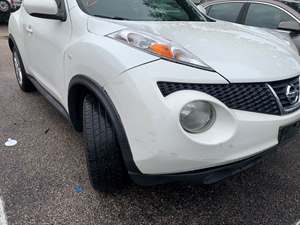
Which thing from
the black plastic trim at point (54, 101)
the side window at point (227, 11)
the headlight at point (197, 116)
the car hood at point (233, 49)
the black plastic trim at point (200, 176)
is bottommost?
the black plastic trim at point (54, 101)

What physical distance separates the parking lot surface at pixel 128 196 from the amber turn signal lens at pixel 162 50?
108cm

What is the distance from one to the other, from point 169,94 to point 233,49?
0.71 m

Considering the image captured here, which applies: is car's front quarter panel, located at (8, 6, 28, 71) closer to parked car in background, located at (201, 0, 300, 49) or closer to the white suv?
the white suv

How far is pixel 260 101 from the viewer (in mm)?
1875

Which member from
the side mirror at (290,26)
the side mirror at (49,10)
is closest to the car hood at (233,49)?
the side mirror at (49,10)

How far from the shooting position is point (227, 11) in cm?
495

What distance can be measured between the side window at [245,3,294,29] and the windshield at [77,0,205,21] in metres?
1.78

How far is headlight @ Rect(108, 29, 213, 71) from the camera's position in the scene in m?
1.87

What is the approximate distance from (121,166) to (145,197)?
420 millimetres

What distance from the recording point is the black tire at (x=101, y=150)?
2.03 metres

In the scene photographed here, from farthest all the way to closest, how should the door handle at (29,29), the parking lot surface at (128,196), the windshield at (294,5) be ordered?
the windshield at (294,5) < the door handle at (29,29) < the parking lot surface at (128,196)

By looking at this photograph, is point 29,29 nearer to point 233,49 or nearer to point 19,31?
point 19,31

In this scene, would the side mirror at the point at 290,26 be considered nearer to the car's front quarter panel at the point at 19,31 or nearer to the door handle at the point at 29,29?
the door handle at the point at 29,29

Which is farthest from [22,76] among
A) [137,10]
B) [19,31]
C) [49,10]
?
[137,10]
